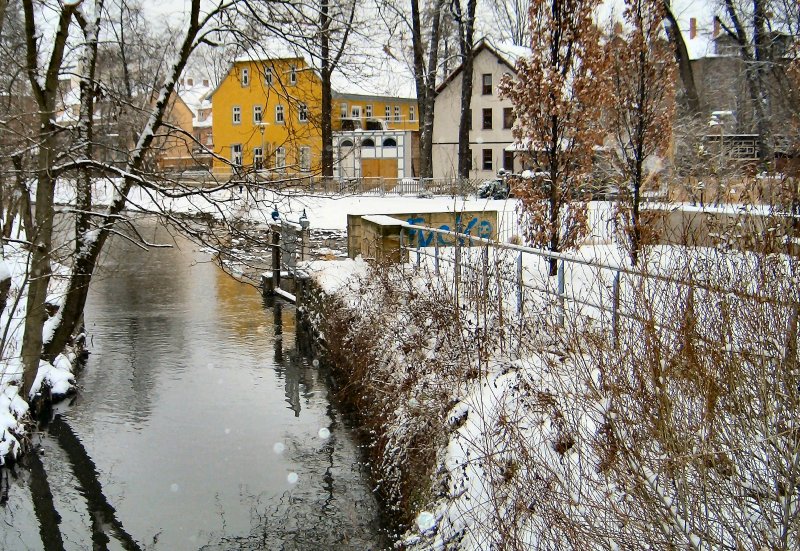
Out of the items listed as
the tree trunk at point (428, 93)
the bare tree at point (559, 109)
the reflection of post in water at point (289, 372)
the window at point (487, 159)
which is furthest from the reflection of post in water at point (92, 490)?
the window at point (487, 159)

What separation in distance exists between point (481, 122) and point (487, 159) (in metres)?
2.48

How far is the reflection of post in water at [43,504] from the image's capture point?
826 cm

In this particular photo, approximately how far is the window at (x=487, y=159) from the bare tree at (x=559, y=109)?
138 feet

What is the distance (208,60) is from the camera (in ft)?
40.2

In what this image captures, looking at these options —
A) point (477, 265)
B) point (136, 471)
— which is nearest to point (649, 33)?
point (477, 265)

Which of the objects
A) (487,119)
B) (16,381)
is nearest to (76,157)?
(16,381)

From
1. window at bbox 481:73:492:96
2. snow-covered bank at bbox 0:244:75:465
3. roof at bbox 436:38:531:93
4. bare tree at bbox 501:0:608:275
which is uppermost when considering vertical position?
roof at bbox 436:38:531:93

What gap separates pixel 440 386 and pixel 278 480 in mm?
2308

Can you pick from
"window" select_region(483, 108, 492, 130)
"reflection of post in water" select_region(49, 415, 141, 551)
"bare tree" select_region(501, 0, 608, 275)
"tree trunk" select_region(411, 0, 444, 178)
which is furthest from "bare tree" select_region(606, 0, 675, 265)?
"window" select_region(483, 108, 492, 130)

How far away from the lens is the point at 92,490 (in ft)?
30.8

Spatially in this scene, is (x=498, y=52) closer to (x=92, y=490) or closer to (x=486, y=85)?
(x=486, y=85)

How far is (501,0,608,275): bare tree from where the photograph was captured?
41.1 ft

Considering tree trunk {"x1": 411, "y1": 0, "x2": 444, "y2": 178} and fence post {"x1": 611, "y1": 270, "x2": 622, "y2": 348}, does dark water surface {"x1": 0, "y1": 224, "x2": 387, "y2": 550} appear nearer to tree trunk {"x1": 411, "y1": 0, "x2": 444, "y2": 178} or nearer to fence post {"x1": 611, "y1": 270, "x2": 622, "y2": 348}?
fence post {"x1": 611, "y1": 270, "x2": 622, "y2": 348}

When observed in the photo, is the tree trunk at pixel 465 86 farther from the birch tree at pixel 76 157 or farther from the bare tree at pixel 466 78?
the birch tree at pixel 76 157
